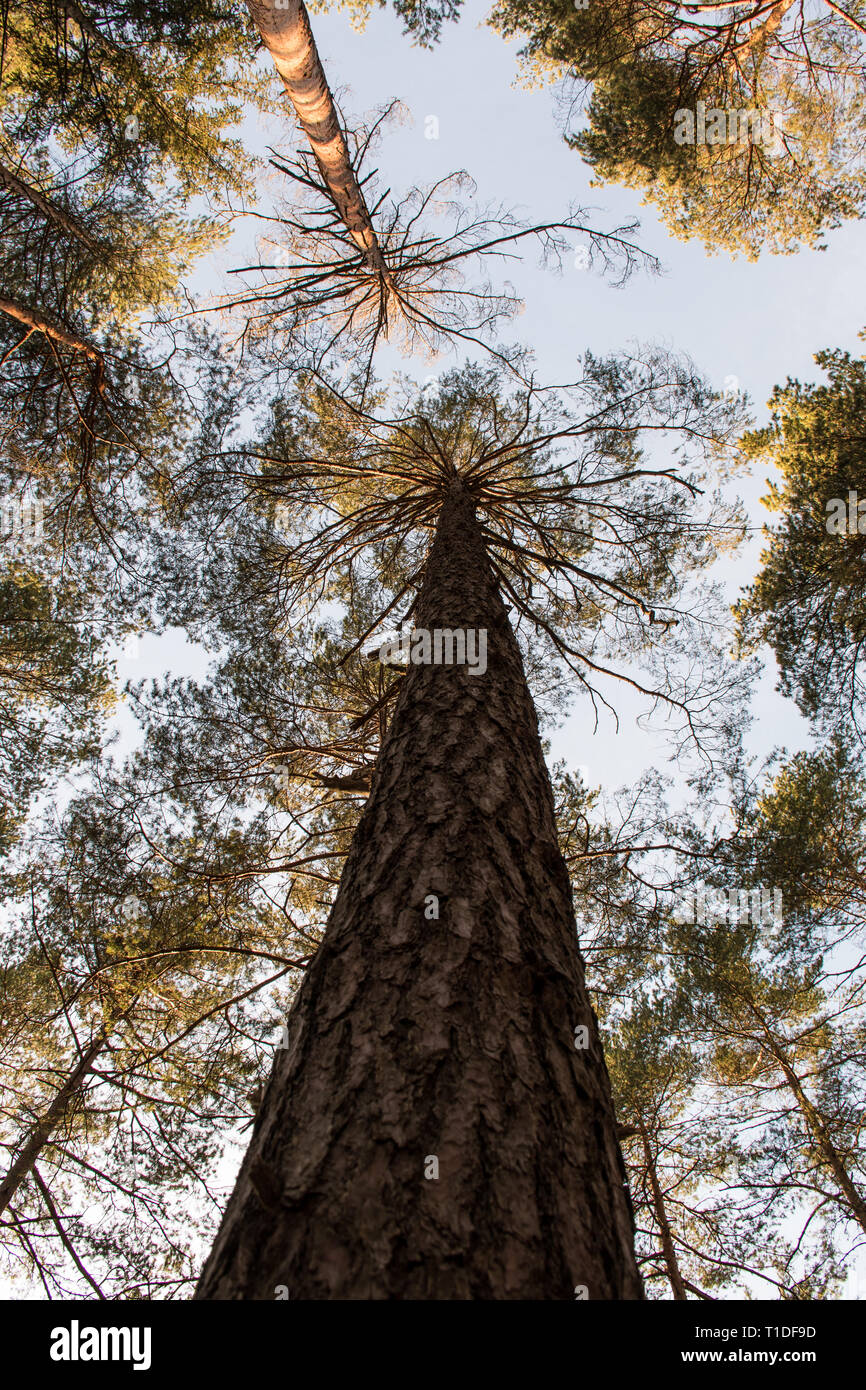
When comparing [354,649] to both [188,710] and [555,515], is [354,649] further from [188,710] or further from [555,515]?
[555,515]

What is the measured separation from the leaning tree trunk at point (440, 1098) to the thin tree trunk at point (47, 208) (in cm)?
512

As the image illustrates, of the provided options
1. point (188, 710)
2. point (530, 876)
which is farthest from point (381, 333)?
point (530, 876)

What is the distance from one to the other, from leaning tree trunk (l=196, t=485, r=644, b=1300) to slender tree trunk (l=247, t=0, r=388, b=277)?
5.11 meters

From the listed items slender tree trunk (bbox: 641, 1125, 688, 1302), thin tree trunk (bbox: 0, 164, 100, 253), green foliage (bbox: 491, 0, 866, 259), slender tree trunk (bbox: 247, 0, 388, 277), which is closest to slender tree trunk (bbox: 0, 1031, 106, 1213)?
slender tree trunk (bbox: 641, 1125, 688, 1302)

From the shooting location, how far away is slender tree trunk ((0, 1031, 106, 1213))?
4.31m

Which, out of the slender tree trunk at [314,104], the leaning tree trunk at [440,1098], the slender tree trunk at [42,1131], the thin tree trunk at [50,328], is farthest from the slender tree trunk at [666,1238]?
the slender tree trunk at [314,104]

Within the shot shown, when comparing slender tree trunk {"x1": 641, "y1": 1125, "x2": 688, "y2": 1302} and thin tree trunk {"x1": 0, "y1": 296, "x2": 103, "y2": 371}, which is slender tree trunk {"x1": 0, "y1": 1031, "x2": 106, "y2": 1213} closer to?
slender tree trunk {"x1": 641, "y1": 1125, "x2": 688, "y2": 1302}

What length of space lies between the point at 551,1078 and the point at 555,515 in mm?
5735

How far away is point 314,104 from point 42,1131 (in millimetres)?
7499

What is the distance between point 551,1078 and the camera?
3.85 ft

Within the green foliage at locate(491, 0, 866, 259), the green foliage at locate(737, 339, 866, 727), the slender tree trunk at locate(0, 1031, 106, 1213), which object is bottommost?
the slender tree trunk at locate(0, 1031, 106, 1213)

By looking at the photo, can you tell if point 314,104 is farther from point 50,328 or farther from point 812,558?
point 812,558

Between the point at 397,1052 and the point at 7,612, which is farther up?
the point at 7,612

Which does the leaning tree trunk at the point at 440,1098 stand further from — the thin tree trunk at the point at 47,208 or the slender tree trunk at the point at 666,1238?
the thin tree trunk at the point at 47,208
